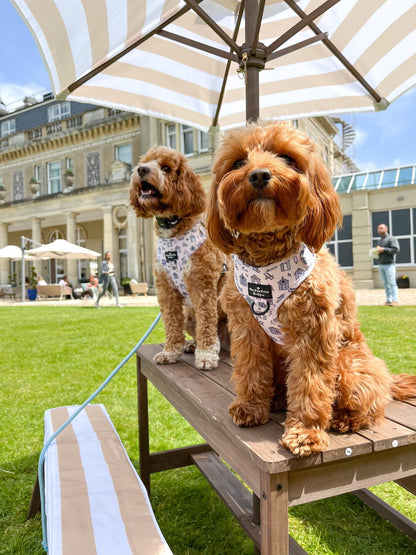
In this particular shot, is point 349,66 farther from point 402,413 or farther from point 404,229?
point 404,229

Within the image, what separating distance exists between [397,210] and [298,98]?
59.0 feet

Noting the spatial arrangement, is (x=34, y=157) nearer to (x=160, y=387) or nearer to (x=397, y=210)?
(x=397, y=210)

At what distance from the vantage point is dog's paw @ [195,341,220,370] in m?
2.21

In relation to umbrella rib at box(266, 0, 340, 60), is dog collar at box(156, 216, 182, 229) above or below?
below

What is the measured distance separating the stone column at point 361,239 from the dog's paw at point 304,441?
1952cm

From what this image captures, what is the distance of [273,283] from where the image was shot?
1388 millimetres

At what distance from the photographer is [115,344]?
729 centimetres

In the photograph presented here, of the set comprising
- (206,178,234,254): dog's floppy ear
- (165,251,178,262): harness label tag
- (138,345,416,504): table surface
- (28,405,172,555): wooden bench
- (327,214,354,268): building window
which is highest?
(327,214,354,268): building window

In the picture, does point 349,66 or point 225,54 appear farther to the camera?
point 349,66

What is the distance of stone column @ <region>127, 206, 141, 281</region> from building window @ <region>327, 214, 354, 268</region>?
33.4 feet

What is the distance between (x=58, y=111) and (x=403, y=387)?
31.1 metres

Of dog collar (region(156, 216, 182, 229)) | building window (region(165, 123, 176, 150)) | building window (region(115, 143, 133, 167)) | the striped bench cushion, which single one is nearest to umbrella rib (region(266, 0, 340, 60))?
dog collar (region(156, 216, 182, 229))

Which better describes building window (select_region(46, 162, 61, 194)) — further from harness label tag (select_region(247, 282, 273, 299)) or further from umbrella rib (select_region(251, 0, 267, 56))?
harness label tag (select_region(247, 282, 273, 299))

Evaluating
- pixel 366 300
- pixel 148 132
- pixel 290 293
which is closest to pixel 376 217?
pixel 366 300
